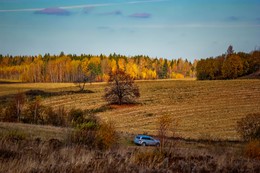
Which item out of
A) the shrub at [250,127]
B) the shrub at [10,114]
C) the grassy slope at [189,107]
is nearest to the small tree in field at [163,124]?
the shrub at [250,127]

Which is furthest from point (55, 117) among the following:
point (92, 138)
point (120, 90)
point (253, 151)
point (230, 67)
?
point (230, 67)

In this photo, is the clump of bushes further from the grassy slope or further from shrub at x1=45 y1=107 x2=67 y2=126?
shrub at x1=45 y1=107 x2=67 y2=126

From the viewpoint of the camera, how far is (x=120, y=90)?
237 ft

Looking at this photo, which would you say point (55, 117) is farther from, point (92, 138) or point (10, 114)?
point (92, 138)

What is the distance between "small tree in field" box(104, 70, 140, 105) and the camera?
72.2m

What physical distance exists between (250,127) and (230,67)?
287ft

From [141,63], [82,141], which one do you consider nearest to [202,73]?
[141,63]

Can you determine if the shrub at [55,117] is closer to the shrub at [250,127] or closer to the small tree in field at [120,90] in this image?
the shrub at [250,127]

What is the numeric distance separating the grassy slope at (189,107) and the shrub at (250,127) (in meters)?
3.74

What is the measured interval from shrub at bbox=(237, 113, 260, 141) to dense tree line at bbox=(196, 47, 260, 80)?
86.5 meters

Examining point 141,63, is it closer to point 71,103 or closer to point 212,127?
point 71,103

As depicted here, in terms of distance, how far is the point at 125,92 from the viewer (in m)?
72.9

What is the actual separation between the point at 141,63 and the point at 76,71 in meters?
38.0

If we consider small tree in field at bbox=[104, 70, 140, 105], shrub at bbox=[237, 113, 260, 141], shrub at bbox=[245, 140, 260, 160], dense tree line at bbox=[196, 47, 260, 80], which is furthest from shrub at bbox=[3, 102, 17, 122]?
dense tree line at bbox=[196, 47, 260, 80]
